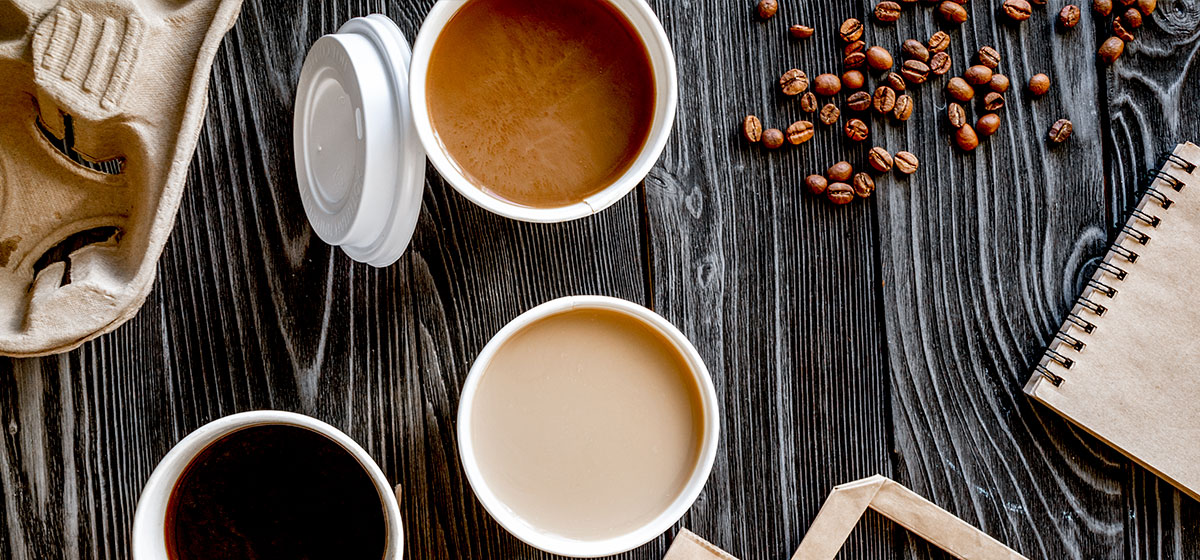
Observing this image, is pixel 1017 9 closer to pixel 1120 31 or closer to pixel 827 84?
pixel 1120 31

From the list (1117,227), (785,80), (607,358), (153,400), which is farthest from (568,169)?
(1117,227)

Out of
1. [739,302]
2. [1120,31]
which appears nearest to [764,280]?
[739,302]

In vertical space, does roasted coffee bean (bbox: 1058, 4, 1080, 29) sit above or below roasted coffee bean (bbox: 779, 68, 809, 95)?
above

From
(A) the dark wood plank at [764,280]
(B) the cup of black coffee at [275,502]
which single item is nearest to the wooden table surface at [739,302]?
(A) the dark wood plank at [764,280]

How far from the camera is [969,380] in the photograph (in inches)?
36.7

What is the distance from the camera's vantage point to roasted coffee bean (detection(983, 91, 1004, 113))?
915 mm

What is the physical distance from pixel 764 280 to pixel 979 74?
33 cm

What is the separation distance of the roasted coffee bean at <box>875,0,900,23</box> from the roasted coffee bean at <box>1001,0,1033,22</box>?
121 millimetres

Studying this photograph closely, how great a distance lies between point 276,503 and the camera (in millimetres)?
764

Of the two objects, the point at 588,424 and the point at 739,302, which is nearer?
the point at 588,424

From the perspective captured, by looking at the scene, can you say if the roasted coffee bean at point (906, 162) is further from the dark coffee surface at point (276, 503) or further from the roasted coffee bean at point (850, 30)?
the dark coffee surface at point (276, 503)

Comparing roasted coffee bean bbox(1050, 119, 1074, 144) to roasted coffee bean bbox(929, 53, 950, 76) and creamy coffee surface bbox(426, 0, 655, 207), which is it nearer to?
roasted coffee bean bbox(929, 53, 950, 76)

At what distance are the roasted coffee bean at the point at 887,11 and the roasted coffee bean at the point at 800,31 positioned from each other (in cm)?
8

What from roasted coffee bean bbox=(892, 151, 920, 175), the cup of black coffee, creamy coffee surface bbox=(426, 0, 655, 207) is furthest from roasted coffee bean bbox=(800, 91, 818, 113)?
the cup of black coffee
